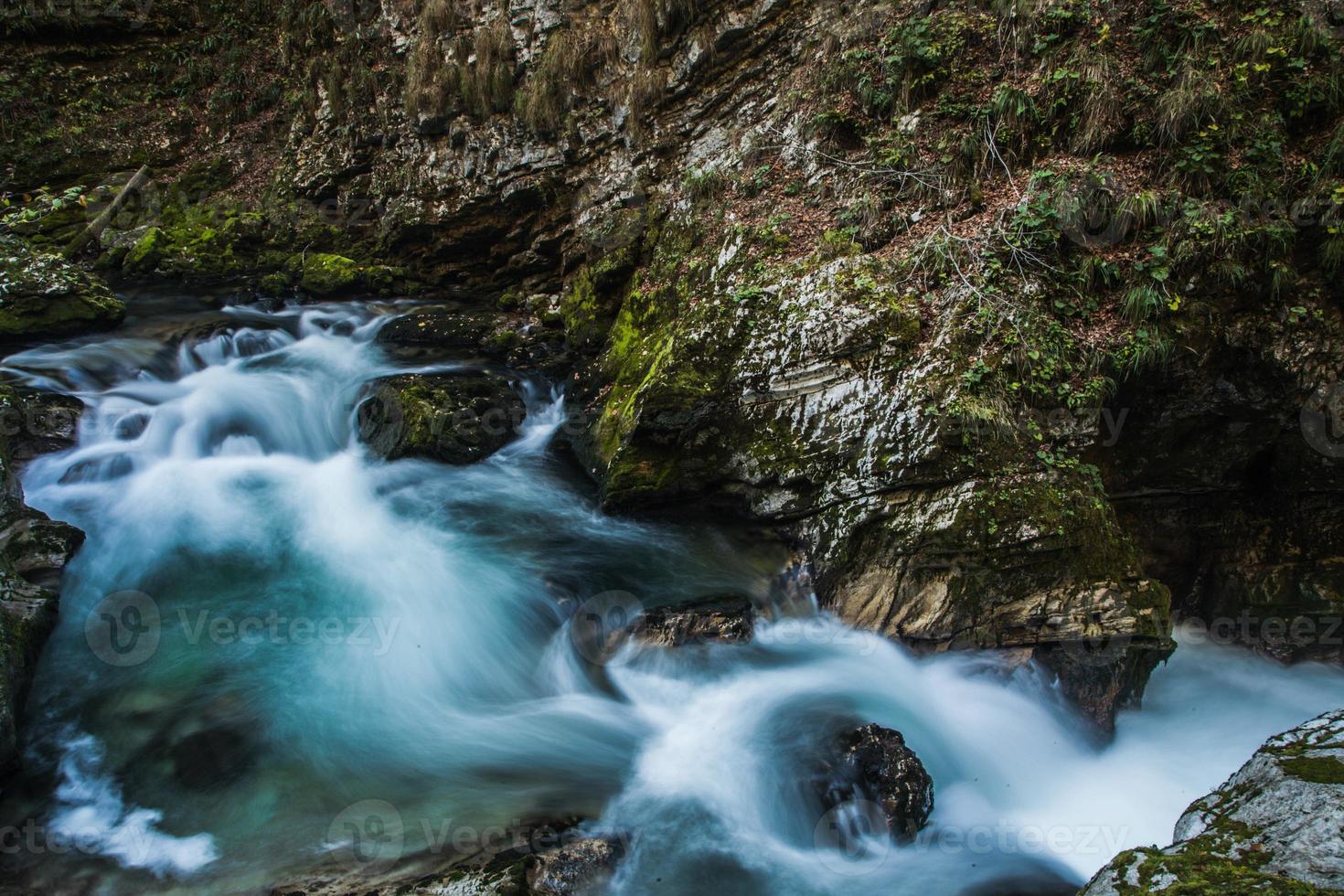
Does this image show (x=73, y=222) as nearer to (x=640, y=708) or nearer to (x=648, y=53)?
(x=648, y=53)

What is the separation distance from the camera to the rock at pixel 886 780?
4.56m

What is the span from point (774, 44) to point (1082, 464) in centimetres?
652

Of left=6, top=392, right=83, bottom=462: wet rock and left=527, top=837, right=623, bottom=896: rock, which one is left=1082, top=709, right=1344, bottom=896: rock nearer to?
left=527, top=837, right=623, bottom=896: rock

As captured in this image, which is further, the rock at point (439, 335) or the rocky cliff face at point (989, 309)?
the rock at point (439, 335)

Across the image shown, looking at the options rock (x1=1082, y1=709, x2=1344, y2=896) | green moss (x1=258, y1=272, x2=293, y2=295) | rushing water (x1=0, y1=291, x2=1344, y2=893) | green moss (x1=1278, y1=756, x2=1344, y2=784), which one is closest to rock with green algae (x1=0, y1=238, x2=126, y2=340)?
rushing water (x1=0, y1=291, x2=1344, y2=893)

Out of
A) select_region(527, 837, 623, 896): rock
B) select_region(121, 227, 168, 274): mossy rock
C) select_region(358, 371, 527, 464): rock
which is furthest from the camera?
select_region(121, 227, 168, 274): mossy rock

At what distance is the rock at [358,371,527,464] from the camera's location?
8.17 meters

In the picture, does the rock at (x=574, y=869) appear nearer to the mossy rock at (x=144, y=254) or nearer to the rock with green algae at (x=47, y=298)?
the rock with green algae at (x=47, y=298)

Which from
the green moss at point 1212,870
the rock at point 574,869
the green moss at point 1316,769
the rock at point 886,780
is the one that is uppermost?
the green moss at point 1316,769

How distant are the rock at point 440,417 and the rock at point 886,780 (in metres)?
5.33

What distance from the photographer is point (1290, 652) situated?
6.49 m

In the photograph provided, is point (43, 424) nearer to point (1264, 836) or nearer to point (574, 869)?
point (574, 869)

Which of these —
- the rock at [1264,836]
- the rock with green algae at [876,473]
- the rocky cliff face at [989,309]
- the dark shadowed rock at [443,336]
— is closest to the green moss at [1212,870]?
the rock at [1264,836]

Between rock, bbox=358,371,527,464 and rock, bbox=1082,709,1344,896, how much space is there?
707cm
